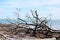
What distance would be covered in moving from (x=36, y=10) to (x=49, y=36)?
5.90 ft

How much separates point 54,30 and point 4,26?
4300mm

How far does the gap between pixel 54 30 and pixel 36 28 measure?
1124 mm

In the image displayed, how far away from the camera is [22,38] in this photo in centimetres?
1644

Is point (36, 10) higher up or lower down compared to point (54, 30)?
higher up

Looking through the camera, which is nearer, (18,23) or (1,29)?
(18,23)

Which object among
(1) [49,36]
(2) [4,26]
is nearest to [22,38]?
(1) [49,36]

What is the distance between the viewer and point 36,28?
1684cm

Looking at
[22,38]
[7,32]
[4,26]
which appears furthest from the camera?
[4,26]

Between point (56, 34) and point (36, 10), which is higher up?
point (36, 10)

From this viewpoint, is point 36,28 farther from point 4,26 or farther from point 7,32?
point 4,26

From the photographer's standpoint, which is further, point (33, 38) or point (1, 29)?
point (1, 29)

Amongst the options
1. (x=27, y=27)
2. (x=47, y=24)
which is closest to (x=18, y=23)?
(x=27, y=27)

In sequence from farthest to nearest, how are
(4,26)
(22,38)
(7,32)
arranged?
(4,26)
(7,32)
(22,38)

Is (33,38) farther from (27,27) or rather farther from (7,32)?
(7,32)
